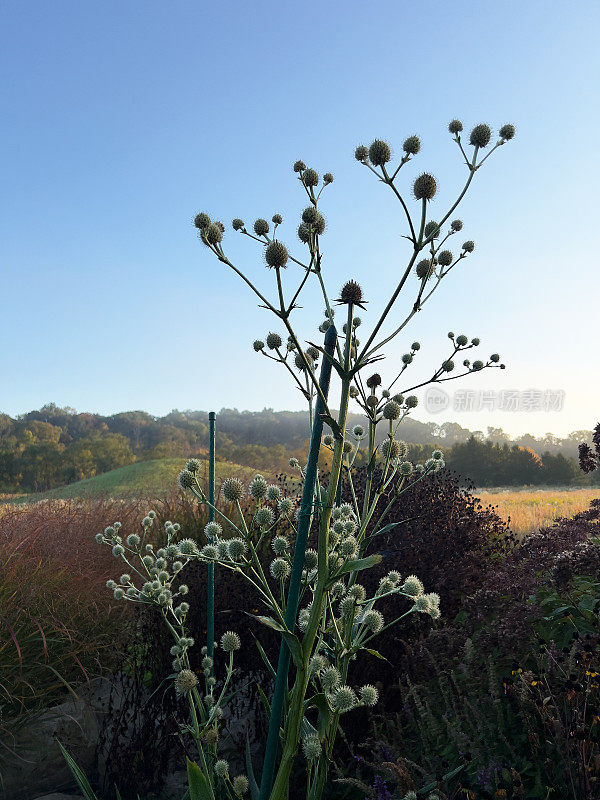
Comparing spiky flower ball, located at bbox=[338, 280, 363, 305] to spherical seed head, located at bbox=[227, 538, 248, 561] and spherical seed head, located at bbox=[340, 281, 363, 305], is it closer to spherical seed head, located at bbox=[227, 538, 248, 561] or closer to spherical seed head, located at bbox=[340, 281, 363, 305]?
spherical seed head, located at bbox=[340, 281, 363, 305]

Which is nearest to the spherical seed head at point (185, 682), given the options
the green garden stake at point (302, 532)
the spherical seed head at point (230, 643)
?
the spherical seed head at point (230, 643)

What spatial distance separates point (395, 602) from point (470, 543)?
1.88 m

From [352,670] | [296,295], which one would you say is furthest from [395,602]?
[296,295]

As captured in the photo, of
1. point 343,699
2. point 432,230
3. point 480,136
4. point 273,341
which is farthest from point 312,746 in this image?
point 480,136

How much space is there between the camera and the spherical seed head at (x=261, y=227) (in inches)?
79.3

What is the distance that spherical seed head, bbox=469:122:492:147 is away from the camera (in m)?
2.04

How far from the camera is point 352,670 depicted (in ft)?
11.3

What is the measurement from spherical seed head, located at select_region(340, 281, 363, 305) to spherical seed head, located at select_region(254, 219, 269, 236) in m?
0.35

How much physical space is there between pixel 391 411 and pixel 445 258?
23.3 inches

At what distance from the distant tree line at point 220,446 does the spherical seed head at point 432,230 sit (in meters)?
10.7

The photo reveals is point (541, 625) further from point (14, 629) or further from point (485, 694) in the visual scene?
point (14, 629)

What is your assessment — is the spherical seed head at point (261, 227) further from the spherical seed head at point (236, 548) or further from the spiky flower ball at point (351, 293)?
the spherical seed head at point (236, 548)

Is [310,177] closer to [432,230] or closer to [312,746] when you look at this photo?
[432,230]

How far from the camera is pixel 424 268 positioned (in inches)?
80.0
